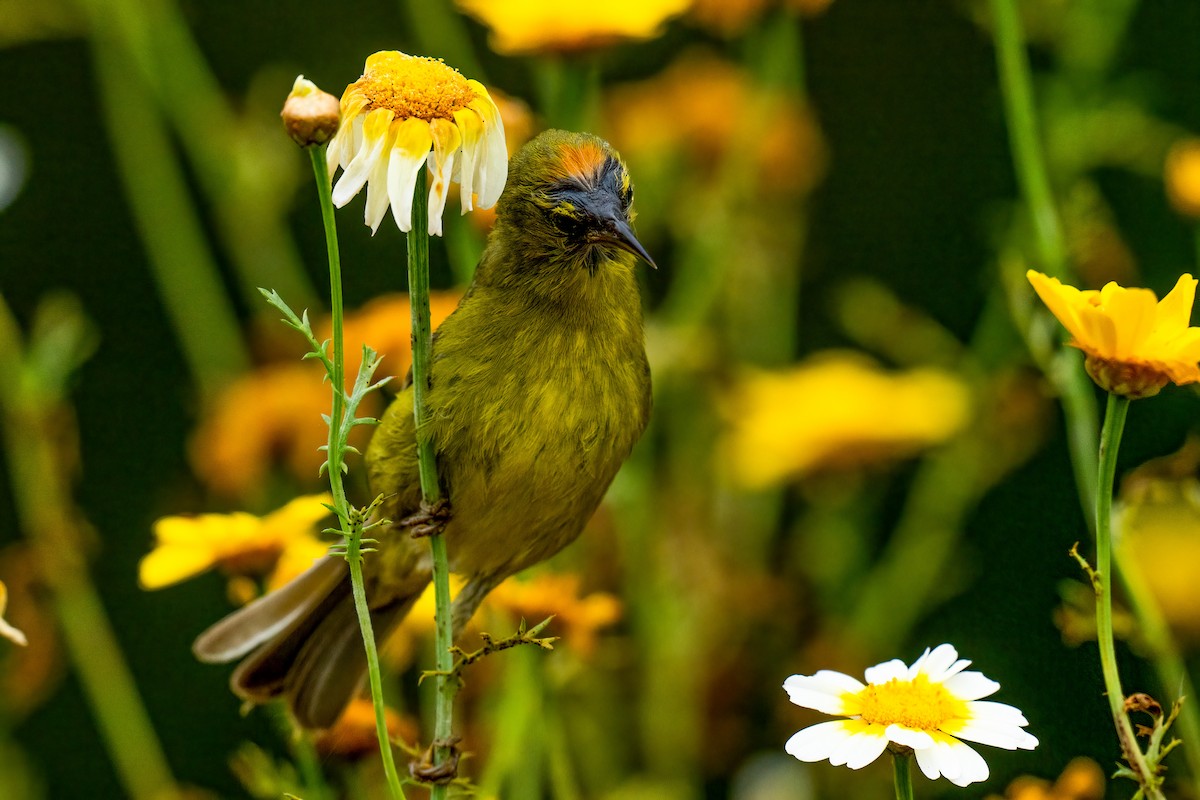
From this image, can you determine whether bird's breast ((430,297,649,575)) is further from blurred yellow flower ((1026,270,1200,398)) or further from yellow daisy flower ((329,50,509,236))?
blurred yellow flower ((1026,270,1200,398))

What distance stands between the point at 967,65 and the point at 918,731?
7.91 feet

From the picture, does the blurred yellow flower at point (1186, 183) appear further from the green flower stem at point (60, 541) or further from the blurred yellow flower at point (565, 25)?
the green flower stem at point (60, 541)

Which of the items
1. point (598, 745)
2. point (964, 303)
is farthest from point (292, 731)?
point (964, 303)

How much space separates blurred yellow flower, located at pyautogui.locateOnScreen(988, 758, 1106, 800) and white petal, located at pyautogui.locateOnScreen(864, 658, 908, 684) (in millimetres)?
127

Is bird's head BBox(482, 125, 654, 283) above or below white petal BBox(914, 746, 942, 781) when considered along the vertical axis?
above

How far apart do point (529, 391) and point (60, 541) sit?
90 cm

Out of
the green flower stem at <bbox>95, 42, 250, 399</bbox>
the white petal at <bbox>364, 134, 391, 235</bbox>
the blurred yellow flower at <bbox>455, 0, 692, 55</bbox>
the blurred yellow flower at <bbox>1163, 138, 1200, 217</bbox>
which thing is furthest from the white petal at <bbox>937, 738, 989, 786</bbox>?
the green flower stem at <bbox>95, 42, 250, 399</bbox>

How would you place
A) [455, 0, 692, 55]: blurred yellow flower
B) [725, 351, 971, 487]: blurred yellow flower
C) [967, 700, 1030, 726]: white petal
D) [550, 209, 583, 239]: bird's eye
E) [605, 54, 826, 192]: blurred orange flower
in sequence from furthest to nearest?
1. [605, 54, 826, 192]: blurred orange flower
2. [725, 351, 971, 487]: blurred yellow flower
3. [455, 0, 692, 55]: blurred yellow flower
4. [550, 209, 583, 239]: bird's eye
5. [967, 700, 1030, 726]: white petal

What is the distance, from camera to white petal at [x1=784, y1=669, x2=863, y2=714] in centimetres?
111

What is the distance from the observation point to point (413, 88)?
116 centimetres

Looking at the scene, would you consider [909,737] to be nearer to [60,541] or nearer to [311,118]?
[311,118]

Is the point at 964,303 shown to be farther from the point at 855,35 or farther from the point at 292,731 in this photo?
the point at 292,731

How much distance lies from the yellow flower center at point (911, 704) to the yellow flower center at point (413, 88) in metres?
0.54

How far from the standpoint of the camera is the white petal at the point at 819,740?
1.03 metres
